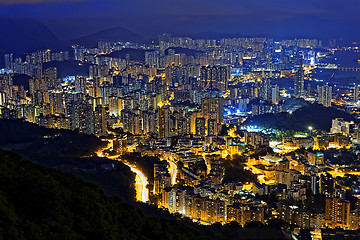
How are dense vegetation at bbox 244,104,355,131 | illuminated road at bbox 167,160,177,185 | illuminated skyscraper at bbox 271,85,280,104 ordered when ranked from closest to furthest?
1. illuminated road at bbox 167,160,177,185
2. dense vegetation at bbox 244,104,355,131
3. illuminated skyscraper at bbox 271,85,280,104

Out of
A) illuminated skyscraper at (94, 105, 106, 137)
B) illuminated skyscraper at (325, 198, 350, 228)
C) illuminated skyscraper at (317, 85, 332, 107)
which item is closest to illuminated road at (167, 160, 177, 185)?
illuminated skyscraper at (325, 198, 350, 228)

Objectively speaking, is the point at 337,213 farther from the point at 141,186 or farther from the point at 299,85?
the point at 299,85

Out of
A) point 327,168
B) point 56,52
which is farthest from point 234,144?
point 56,52

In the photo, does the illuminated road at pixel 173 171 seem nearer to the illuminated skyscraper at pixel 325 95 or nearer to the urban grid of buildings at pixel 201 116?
the urban grid of buildings at pixel 201 116

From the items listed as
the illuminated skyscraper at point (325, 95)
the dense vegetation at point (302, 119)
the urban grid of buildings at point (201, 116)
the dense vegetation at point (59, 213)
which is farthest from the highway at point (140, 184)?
the illuminated skyscraper at point (325, 95)

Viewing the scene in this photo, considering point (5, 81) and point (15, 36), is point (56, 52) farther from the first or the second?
point (5, 81)

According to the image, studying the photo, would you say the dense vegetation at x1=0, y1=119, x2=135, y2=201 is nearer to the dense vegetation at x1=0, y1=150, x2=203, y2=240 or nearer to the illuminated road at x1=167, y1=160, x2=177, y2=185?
the illuminated road at x1=167, y1=160, x2=177, y2=185

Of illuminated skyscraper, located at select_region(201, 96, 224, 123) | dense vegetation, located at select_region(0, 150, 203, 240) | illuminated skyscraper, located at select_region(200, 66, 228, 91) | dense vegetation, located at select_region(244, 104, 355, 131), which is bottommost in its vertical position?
dense vegetation, located at select_region(244, 104, 355, 131)
